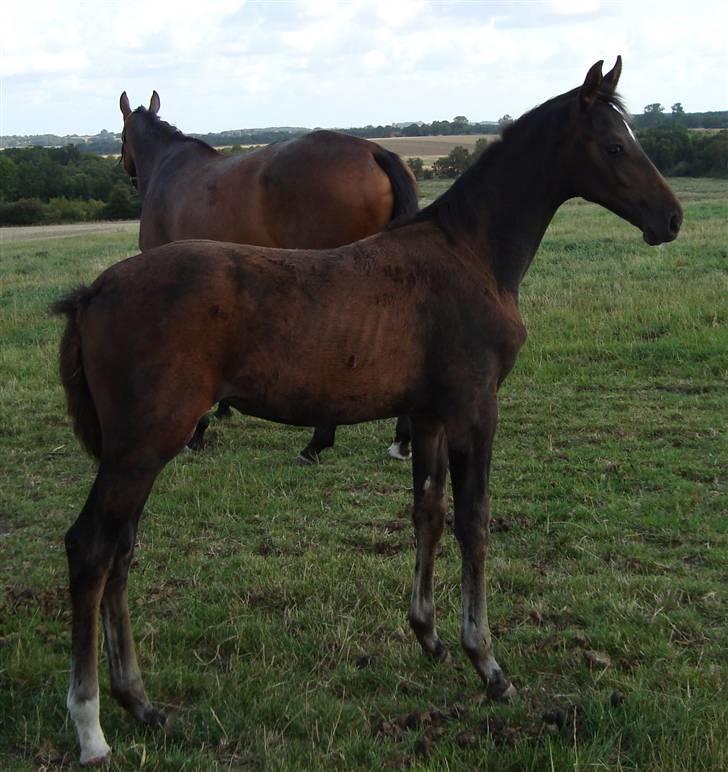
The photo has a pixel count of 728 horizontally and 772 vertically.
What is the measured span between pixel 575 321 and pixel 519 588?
19.1 feet

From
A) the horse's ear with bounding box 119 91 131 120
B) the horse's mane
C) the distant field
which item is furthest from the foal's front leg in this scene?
the distant field

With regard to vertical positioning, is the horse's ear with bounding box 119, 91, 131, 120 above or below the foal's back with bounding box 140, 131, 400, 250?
above

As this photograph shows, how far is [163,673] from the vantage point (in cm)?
371

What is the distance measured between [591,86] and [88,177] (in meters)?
53.6

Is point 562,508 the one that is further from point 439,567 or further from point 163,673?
point 163,673

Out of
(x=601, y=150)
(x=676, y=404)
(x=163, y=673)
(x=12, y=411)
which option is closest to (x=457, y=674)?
(x=163, y=673)

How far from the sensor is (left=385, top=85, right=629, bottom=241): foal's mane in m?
3.81

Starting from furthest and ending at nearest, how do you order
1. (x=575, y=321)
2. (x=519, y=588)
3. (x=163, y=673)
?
(x=575, y=321) → (x=519, y=588) → (x=163, y=673)

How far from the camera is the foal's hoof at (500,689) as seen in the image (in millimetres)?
3471

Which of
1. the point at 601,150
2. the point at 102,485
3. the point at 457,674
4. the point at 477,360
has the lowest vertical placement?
the point at 457,674

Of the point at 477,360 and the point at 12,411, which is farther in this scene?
the point at 12,411

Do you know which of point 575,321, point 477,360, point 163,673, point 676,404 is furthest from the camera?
point 575,321

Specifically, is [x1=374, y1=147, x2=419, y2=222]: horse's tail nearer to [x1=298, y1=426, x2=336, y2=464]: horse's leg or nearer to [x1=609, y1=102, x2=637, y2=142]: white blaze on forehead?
[x1=298, y1=426, x2=336, y2=464]: horse's leg

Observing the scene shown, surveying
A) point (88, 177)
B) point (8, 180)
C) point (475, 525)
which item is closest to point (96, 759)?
point (475, 525)
